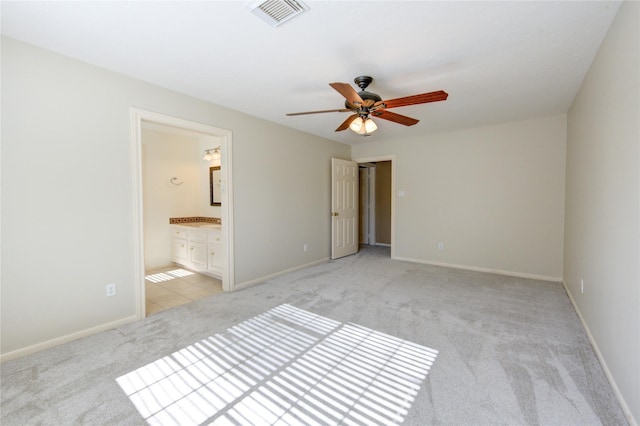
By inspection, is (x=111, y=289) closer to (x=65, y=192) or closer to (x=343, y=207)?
(x=65, y=192)

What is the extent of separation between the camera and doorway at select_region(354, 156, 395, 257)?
7.30 meters

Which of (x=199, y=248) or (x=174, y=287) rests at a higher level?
(x=199, y=248)

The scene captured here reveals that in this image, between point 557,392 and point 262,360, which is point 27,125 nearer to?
point 262,360

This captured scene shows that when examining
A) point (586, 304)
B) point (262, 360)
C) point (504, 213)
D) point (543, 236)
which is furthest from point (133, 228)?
point (543, 236)

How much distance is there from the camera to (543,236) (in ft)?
13.5

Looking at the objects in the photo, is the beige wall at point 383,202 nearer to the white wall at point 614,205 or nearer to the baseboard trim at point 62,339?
the white wall at point 614,205

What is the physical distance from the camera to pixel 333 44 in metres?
2.12

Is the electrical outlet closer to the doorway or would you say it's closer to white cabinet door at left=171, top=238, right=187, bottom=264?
white cabinet door at left=171, top=238, right=187, bottom=264

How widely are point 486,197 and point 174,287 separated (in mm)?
5024

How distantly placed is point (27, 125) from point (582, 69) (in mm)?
4743

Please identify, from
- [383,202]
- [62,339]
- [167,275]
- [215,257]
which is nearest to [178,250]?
[167,275]

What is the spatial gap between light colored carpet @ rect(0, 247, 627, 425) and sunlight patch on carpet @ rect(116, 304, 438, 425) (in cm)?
2

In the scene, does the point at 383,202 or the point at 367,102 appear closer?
the point at 367,102

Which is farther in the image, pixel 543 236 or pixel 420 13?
pixel 543 236
